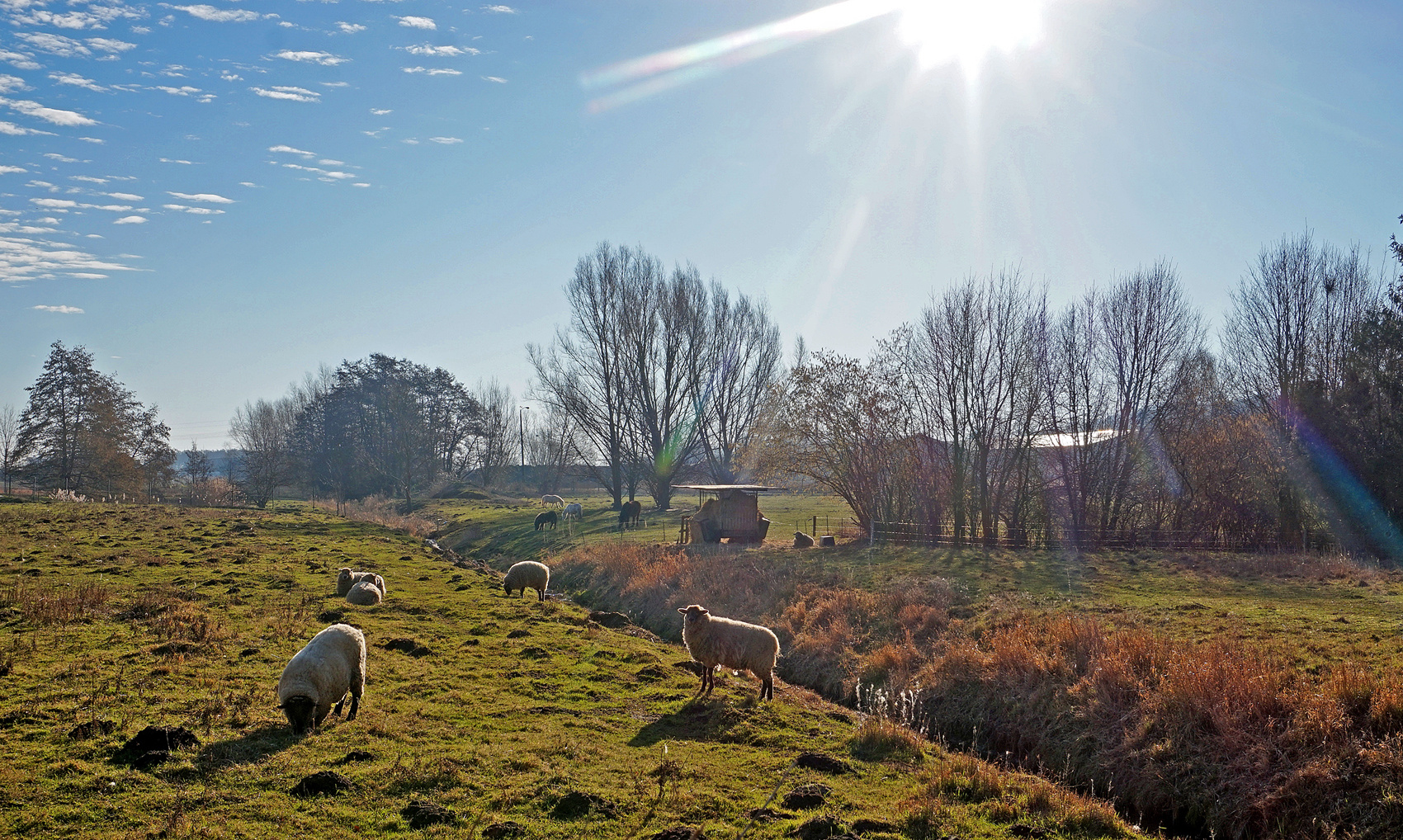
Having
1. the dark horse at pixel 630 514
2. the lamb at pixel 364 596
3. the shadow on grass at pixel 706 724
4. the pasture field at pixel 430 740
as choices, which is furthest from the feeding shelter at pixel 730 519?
the shadow on grass at pixel 706 724

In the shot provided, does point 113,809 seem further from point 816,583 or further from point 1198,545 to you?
point 1198,545

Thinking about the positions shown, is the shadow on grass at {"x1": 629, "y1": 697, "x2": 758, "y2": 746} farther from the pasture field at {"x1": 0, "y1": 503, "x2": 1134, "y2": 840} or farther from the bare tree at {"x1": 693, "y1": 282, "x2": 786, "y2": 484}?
the bare tree at {"x1": 693, "y1": 282, "x2": 786, "y2": 484}

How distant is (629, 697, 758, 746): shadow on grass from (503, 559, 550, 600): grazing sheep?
11893 millimetres

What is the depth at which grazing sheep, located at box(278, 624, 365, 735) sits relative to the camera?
1047 cm

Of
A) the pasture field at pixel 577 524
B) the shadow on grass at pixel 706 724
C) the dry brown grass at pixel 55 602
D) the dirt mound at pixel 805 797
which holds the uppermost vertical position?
the dry brown grass at pixel 55 602

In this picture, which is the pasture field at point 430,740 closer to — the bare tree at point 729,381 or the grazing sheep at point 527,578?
the grazing sheep at point 527,578

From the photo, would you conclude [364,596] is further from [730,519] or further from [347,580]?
[730,519]

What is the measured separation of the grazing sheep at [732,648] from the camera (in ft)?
50.1

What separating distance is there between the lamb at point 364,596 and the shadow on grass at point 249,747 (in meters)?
10.9

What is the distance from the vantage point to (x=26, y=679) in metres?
11.6

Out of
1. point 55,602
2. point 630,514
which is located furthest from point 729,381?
point 55,602

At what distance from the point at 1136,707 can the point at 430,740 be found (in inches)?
447

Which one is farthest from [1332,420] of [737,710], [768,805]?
[768,805]

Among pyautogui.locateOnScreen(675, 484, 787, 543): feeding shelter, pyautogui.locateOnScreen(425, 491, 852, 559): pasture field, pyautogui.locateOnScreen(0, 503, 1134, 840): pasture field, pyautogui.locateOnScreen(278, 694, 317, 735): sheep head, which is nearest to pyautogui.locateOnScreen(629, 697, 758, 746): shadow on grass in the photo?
pyautogui.locateOnScreen(0, 503, 1134, 840): pasture field
